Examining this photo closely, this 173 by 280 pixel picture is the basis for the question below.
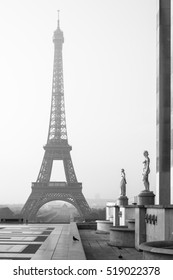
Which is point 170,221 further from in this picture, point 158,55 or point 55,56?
point 55,56

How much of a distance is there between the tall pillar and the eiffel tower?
68.5 m

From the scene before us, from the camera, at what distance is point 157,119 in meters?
31.9

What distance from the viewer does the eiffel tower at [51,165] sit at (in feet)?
334

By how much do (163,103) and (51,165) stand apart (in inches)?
3112

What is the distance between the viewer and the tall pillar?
30203 millimetres

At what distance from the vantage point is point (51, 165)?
357ft

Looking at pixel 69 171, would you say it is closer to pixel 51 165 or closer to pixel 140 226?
pixel 51 165

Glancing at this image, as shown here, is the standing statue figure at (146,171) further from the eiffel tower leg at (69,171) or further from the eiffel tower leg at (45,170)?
the eiffel tower leg at (45,170)

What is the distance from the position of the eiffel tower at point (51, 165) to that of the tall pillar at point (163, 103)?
6854 centimetres

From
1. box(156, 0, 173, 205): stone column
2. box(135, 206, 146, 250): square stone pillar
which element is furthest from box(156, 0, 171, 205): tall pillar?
box(135, 206, 146, 250): square stone pillar

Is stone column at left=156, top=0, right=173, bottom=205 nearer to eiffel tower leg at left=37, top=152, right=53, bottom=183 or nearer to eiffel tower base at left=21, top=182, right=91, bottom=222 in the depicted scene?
eiffel tower base at left=21, top=182, right=91, bottom=222

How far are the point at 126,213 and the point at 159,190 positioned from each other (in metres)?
9.94

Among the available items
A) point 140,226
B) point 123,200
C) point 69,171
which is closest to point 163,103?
point 140,226
